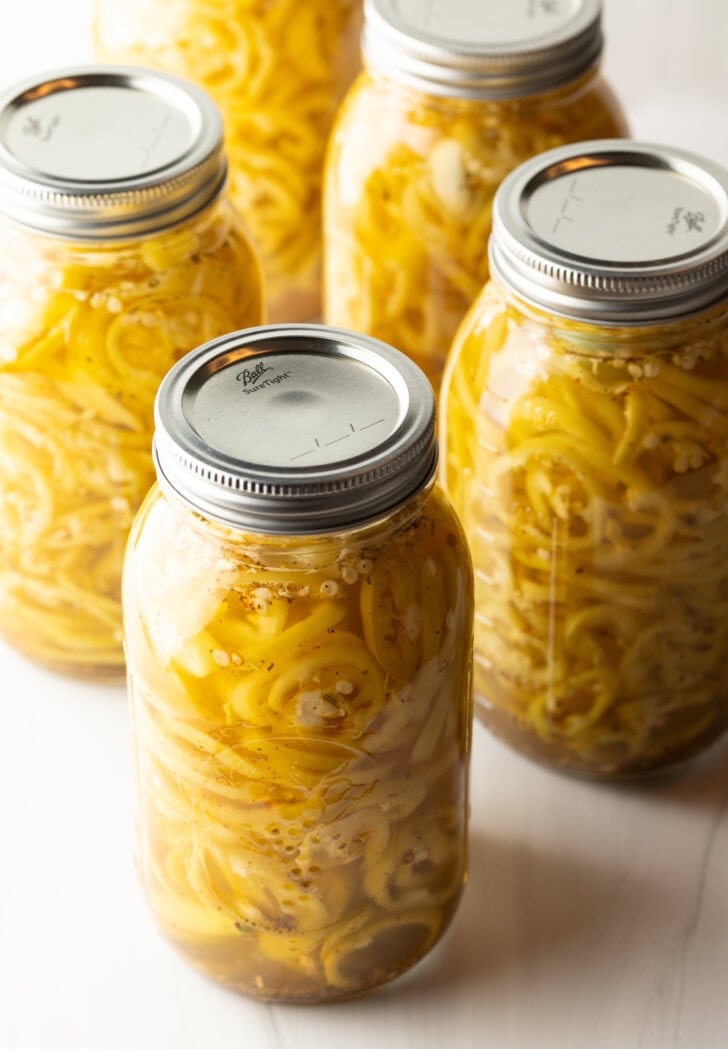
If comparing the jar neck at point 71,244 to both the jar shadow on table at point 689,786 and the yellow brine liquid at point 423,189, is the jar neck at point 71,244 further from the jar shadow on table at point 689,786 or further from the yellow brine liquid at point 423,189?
the jar shadow on table at point 689,786

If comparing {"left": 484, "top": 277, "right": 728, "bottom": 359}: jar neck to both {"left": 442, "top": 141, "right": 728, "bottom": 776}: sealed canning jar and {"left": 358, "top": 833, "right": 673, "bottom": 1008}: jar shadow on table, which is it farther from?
{"left": 358, "top": 833, "right": 673, "bottom": 1008}: jar shadow on table

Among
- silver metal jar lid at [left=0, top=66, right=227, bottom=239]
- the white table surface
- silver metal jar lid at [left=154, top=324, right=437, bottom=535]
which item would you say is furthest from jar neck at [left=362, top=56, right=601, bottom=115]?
the white table surface

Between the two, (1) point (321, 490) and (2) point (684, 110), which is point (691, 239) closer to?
(1) point (321, 490)

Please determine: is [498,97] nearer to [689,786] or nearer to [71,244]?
[71,244]

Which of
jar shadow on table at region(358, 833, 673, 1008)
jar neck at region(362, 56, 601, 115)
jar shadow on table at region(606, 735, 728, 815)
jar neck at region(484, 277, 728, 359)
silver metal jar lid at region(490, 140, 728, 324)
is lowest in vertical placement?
jar shadow on table at region(606, 735, 728, 815)

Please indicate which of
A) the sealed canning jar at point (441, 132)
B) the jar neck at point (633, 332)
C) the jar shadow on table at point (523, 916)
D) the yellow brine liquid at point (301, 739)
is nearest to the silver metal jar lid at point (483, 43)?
the sealed canning jar at point (441, 132)

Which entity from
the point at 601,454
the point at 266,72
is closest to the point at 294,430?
the point at 601,454

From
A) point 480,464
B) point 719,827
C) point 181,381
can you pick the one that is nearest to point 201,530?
point 181,381
